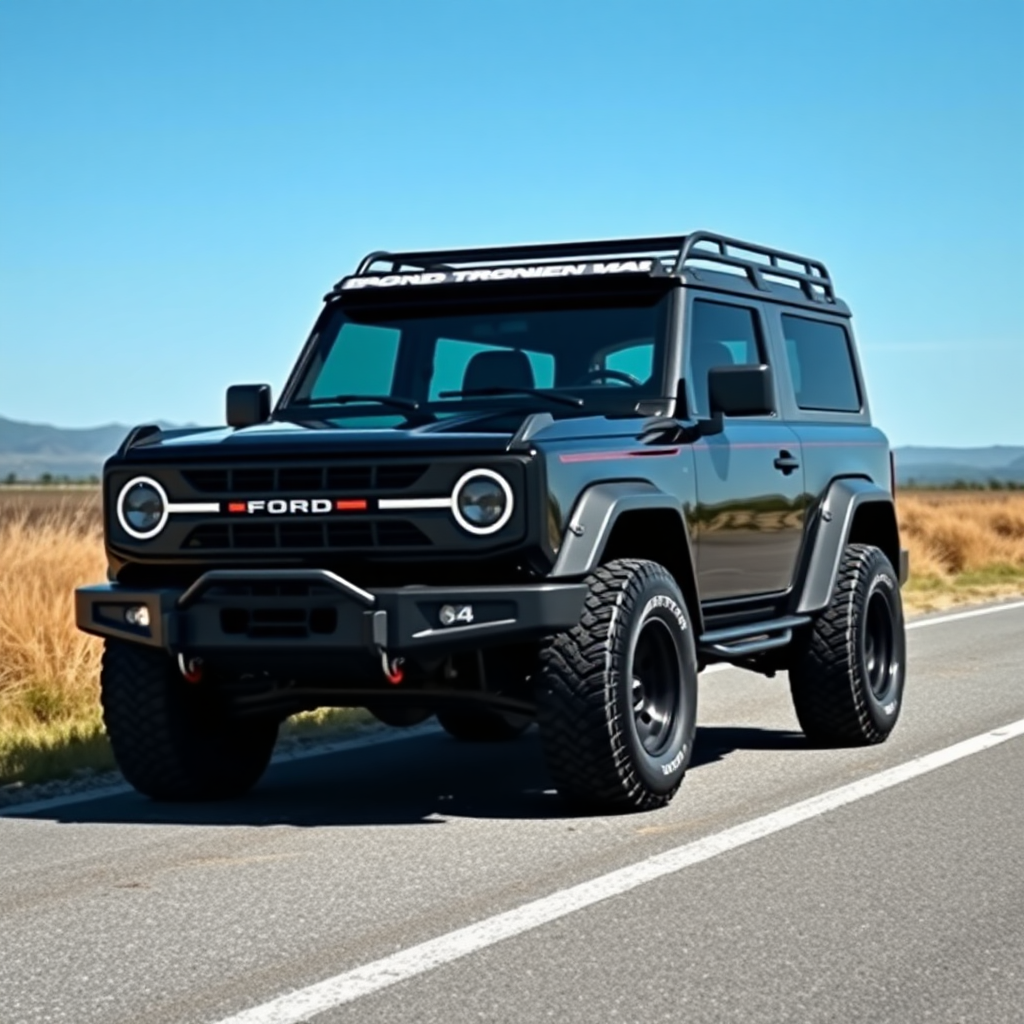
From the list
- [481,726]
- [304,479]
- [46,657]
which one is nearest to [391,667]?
[304,479]

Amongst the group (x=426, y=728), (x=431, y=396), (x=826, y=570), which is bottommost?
(x=426, y=728)

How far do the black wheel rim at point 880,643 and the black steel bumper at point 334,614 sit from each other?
10.6ft

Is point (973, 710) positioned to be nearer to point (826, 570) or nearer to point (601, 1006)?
point (826, 570)

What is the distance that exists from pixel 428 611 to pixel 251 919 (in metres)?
1.67

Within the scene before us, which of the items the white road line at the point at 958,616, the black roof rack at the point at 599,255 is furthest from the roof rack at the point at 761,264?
the white road line at the point at 958,616

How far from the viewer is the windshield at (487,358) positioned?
8.71 m

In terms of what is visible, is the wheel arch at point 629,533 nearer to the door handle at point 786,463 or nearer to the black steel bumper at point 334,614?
the black steel bumper at point 334,614

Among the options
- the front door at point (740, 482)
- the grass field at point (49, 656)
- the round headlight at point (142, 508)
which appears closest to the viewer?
the round headlight at point (142, 508)

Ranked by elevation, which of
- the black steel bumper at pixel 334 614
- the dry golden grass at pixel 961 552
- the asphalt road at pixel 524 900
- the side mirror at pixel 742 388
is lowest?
the dry golden grass at pixel 961 552

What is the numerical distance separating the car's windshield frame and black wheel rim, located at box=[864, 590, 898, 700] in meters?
2.20

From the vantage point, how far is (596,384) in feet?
28.8

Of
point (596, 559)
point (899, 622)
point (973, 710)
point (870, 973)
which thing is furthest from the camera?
point (973, 710)

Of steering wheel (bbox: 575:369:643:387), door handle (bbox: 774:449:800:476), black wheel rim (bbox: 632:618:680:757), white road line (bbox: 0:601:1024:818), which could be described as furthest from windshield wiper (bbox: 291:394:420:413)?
white road line (bbox: 0:601:1024:818)

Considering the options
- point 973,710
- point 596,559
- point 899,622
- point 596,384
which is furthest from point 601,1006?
point 973,710
